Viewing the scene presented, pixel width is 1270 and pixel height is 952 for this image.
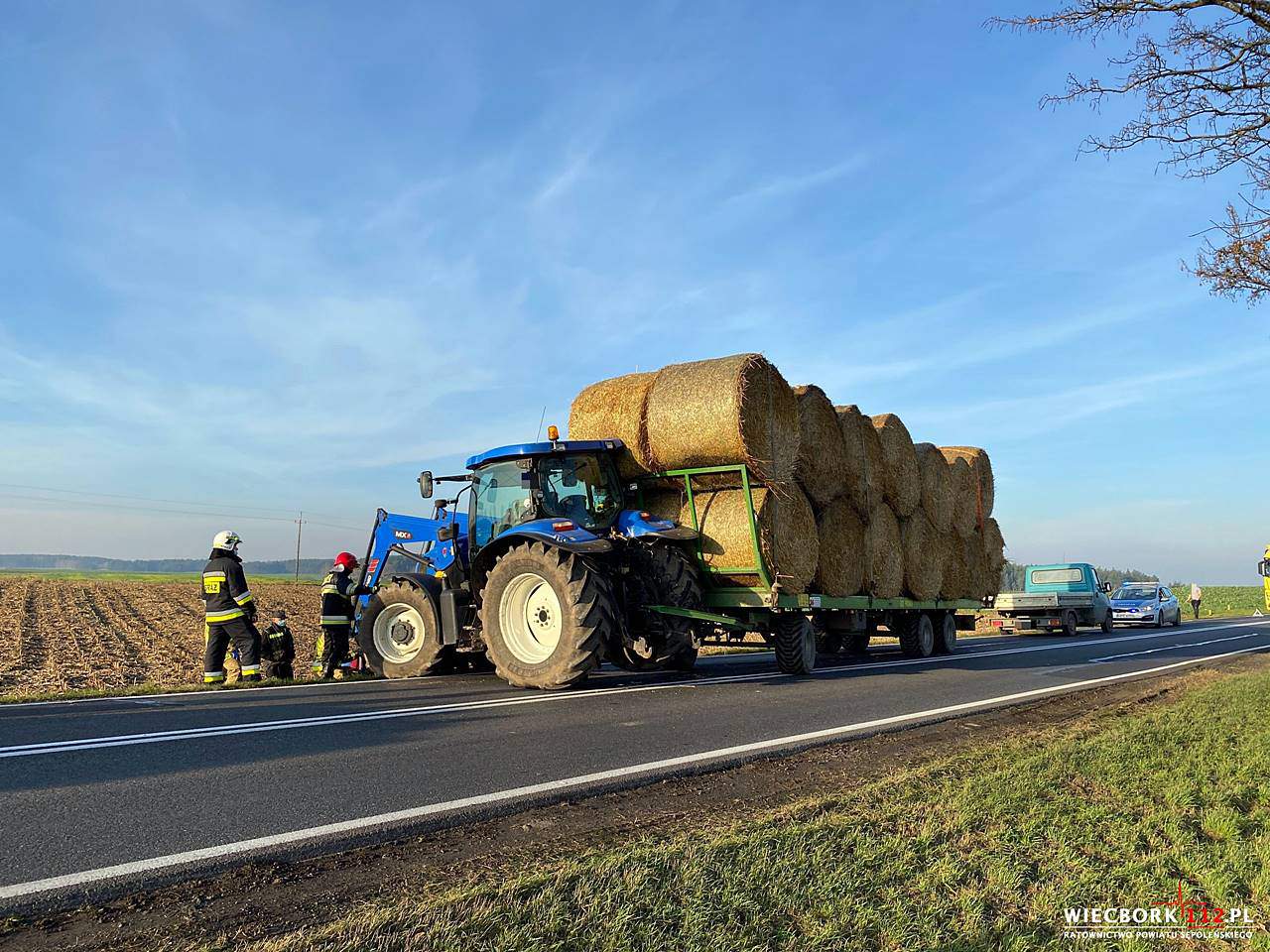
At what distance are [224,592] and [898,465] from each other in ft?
31.0

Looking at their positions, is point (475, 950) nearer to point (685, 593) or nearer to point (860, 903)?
point (860, 903)

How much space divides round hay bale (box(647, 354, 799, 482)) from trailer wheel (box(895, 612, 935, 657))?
18.7 feet

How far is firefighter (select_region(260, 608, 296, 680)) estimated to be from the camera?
35.9 ft

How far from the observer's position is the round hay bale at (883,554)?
12.9m

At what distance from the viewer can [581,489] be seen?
10.6m

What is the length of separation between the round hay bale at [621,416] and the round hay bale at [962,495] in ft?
22.7

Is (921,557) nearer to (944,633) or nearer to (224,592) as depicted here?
(944,633)

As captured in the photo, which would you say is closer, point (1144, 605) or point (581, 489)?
point (581, 489)

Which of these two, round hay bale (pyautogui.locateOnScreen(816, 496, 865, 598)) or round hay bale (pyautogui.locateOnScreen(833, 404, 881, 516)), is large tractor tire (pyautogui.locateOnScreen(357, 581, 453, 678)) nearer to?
round hay bale (pyautogui.locateOnScreen(816, 496, 865, 598))

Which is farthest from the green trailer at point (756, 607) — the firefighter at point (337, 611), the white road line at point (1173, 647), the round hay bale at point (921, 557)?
the white road line at point (1173, 647)

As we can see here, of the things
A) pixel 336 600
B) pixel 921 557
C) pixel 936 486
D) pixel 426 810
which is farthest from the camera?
pixel 936 486

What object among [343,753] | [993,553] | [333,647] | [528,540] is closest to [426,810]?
[343,753]

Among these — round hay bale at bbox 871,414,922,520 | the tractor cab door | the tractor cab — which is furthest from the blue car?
the tractor cab door

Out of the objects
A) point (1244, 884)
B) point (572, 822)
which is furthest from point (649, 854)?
point (1244, 884)
